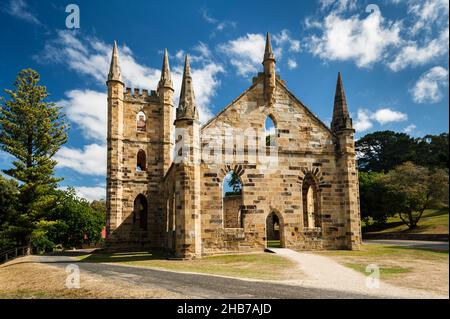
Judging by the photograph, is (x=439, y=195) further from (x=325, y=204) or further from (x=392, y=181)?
(x=392, y=181)

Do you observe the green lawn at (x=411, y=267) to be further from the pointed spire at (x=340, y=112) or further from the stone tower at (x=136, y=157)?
the stone tower at (x=136, y=157)

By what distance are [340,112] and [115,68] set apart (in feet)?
71.4

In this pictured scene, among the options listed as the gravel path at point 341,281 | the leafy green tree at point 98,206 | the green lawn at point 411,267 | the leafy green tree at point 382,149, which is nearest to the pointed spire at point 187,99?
the gravel path at point 341,281

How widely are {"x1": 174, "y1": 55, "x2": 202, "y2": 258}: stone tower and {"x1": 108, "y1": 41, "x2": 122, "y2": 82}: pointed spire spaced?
554 inches

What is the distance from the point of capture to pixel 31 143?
105ft

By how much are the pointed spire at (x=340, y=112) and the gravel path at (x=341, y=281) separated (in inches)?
430

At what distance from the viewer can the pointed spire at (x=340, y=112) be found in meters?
24.5

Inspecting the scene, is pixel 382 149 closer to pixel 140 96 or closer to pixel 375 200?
pixel 375 200

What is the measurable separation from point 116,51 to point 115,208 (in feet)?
51.2

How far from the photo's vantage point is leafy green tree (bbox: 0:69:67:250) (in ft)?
97.1

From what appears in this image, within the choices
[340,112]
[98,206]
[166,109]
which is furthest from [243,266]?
[98,206]

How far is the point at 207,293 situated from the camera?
9242 mm

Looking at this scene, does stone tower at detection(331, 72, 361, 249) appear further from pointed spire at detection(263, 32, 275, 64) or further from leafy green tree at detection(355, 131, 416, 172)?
leafy green tree at detection(355, 131, 416, 172)

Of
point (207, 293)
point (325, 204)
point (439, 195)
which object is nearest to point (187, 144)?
point (325, 204)
